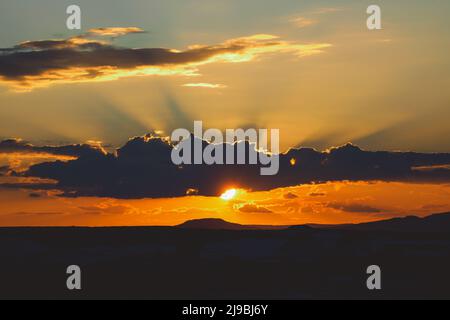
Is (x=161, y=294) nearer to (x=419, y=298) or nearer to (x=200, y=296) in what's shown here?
(x=200, y=296)

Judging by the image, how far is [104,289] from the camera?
646 ft

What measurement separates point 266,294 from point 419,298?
106 ft

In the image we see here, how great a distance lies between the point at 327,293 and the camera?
636ft
